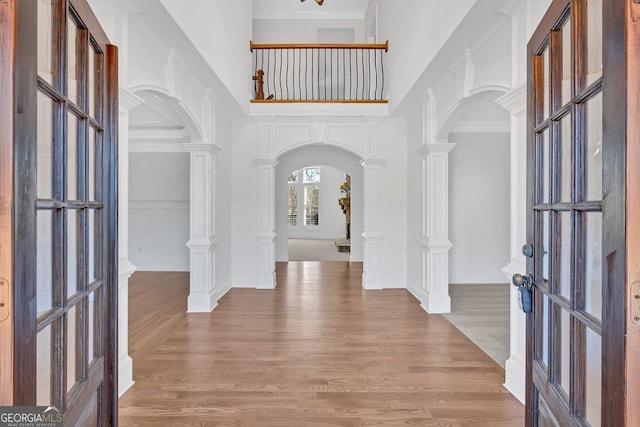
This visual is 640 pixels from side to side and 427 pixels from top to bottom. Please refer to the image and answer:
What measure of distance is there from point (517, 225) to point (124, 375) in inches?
122

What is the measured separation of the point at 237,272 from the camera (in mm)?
6156

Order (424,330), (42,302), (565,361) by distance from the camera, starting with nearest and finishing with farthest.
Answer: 1. (42,302)
2. (565,361)
3. (424,330)

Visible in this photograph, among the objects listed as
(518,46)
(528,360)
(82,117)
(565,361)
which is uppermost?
(518,46)

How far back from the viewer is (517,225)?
280 centimetres

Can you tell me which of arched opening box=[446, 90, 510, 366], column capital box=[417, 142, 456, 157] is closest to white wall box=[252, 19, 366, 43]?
arched opening box=[446, 90, 510, 366]

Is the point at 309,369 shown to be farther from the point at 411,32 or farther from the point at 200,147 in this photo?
the point at 411,32

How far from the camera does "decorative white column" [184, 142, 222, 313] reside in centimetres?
474

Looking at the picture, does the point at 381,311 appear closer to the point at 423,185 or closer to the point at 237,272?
the point at 423,185

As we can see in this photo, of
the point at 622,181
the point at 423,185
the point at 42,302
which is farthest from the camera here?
the point at 423,185

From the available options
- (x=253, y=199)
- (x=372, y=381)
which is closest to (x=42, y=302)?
(x=372, y=381)

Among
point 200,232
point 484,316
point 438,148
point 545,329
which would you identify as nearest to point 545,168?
point 545,329

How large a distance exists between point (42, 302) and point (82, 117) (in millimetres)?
647

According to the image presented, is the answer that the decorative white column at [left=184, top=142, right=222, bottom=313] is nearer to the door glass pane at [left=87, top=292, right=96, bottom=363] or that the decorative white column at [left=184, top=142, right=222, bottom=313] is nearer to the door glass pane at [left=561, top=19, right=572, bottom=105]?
the door glass pane at [left=87, top=292, right=96, bottom=363]

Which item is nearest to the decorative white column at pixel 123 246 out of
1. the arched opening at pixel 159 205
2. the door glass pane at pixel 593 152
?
the door glass pane at pixel 593 152
